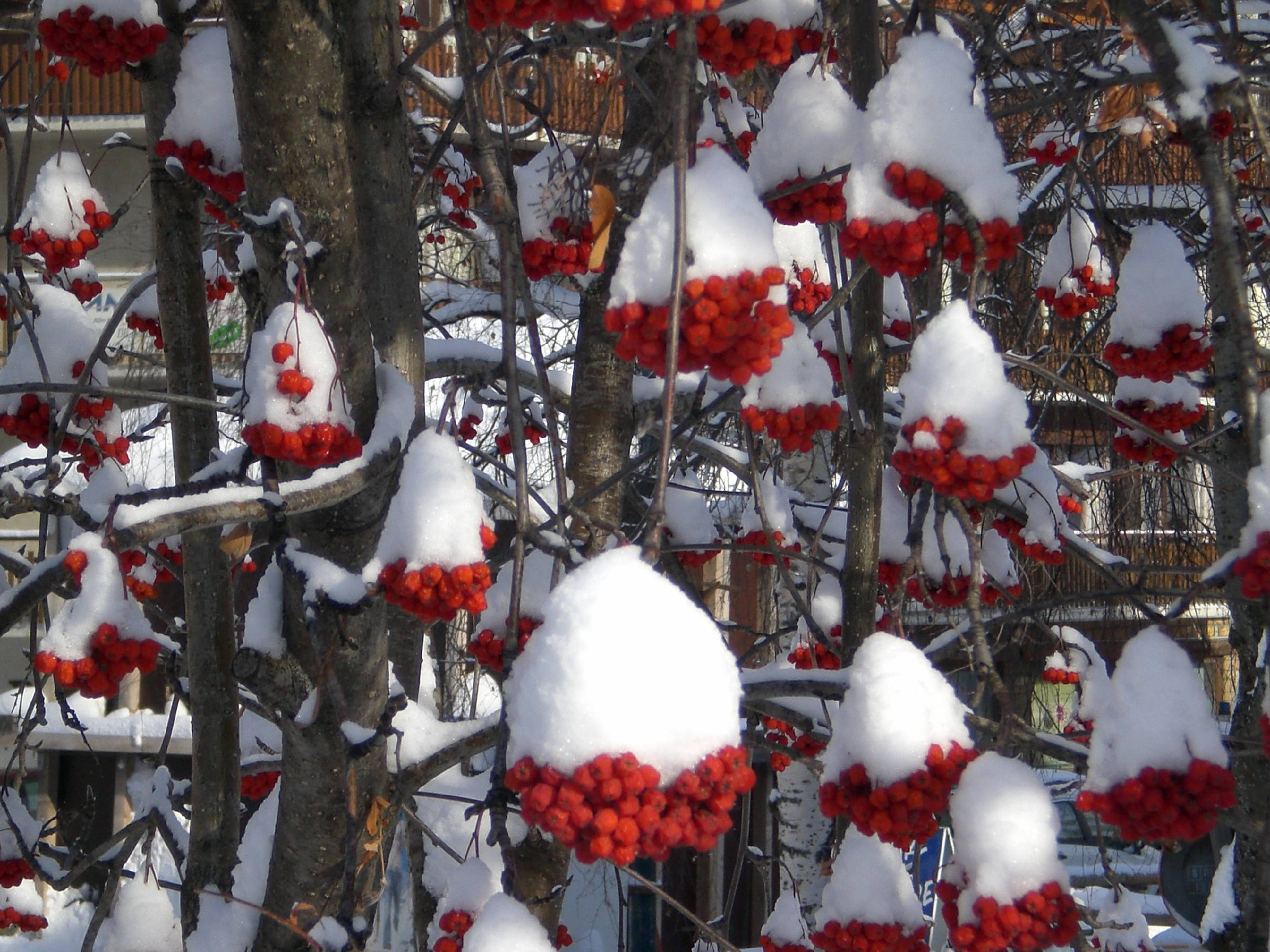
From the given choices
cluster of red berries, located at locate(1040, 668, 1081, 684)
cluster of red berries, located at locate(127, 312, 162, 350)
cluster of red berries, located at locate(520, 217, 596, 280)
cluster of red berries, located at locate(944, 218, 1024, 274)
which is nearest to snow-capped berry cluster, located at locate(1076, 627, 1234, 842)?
cluster of red berries, located at locate(944, 218, 1024, 274)

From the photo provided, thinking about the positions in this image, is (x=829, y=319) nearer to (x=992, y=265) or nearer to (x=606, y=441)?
(x=606, y=441)

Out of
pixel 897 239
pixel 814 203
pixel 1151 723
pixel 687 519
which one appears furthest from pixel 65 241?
pixel 1151 723

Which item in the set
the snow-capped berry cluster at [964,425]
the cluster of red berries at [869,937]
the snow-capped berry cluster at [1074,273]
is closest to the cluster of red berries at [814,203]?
the snow-capped berry cluster at [964,425]

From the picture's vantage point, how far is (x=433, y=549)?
143cm

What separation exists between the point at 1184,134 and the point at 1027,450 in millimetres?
388

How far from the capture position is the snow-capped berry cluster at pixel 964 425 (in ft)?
4.31

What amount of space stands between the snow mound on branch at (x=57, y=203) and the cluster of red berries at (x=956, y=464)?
7.82 feet

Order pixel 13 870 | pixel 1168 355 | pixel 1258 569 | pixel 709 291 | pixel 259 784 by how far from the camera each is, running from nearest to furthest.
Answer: pixel 709 291 < pixel 1258 569 < pixel 1168 355 < pixel 13 870 < pixel 259 784

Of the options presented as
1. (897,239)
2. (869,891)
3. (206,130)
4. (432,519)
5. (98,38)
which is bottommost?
(869,891)

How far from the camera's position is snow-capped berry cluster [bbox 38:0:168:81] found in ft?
6.38

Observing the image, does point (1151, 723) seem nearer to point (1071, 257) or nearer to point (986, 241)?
point (986, 241)

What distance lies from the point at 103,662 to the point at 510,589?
0.61 m

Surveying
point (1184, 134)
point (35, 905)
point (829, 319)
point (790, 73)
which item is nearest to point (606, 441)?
point (829, 319)

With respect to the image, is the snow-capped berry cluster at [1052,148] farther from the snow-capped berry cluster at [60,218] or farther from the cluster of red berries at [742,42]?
the snow-capped berry cluster at [60,218]
